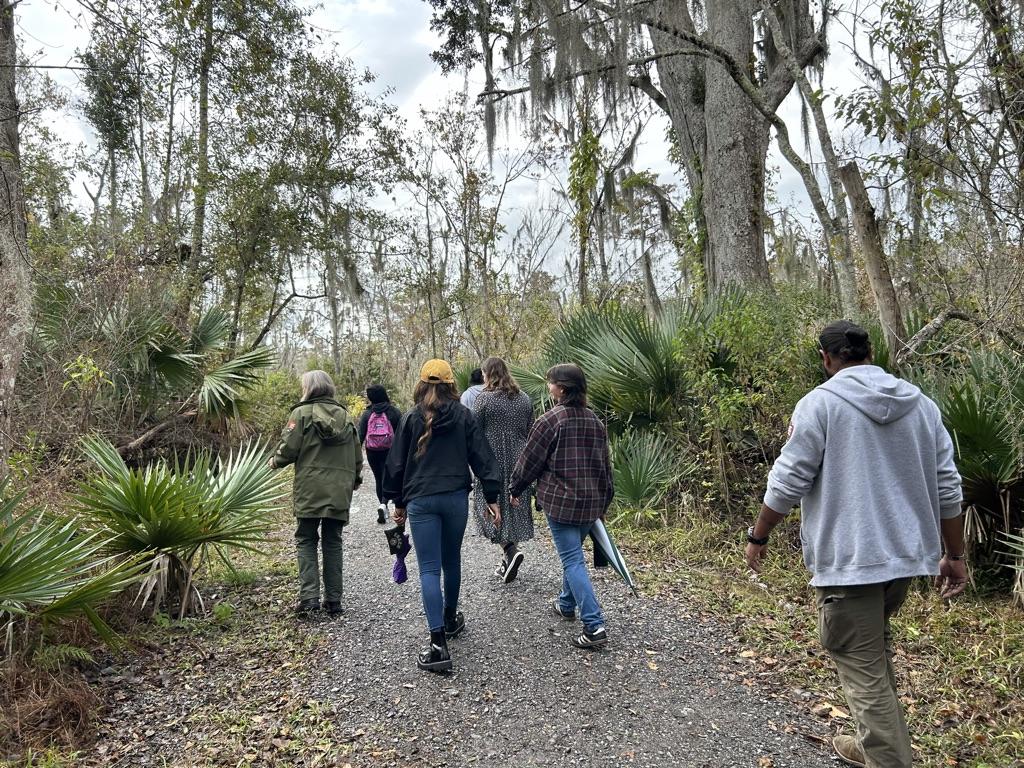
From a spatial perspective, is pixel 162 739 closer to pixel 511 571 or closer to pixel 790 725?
pixel 511 571

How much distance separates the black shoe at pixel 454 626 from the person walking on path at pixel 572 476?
31.9 inches

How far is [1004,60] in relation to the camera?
4.91m

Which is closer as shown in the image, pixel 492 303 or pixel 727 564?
pixel 727 564

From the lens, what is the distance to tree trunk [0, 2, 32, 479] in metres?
5.58

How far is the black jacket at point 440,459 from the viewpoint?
151 inches

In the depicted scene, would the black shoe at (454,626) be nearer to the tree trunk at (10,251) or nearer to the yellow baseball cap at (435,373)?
the yellow baseball cap at (435,373)

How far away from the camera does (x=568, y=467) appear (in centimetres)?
404

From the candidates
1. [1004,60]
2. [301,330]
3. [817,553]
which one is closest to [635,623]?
[817,553]

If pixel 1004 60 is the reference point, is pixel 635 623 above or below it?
below

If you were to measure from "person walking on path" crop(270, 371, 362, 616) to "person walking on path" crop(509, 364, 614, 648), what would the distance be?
1.44m

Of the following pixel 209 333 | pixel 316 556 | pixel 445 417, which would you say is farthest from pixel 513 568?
pixel 209 333

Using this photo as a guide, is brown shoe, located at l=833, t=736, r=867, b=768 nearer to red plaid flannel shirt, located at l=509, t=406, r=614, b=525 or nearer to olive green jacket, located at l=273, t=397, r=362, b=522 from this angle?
red plaid flannel shirt, located at l=509, t=406, r=614, b=525

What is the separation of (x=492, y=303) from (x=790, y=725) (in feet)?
53.1

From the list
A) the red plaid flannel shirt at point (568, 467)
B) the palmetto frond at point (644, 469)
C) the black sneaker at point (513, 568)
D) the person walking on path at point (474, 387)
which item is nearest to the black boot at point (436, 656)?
the red plaid flannel shirt at point (568, 467)
